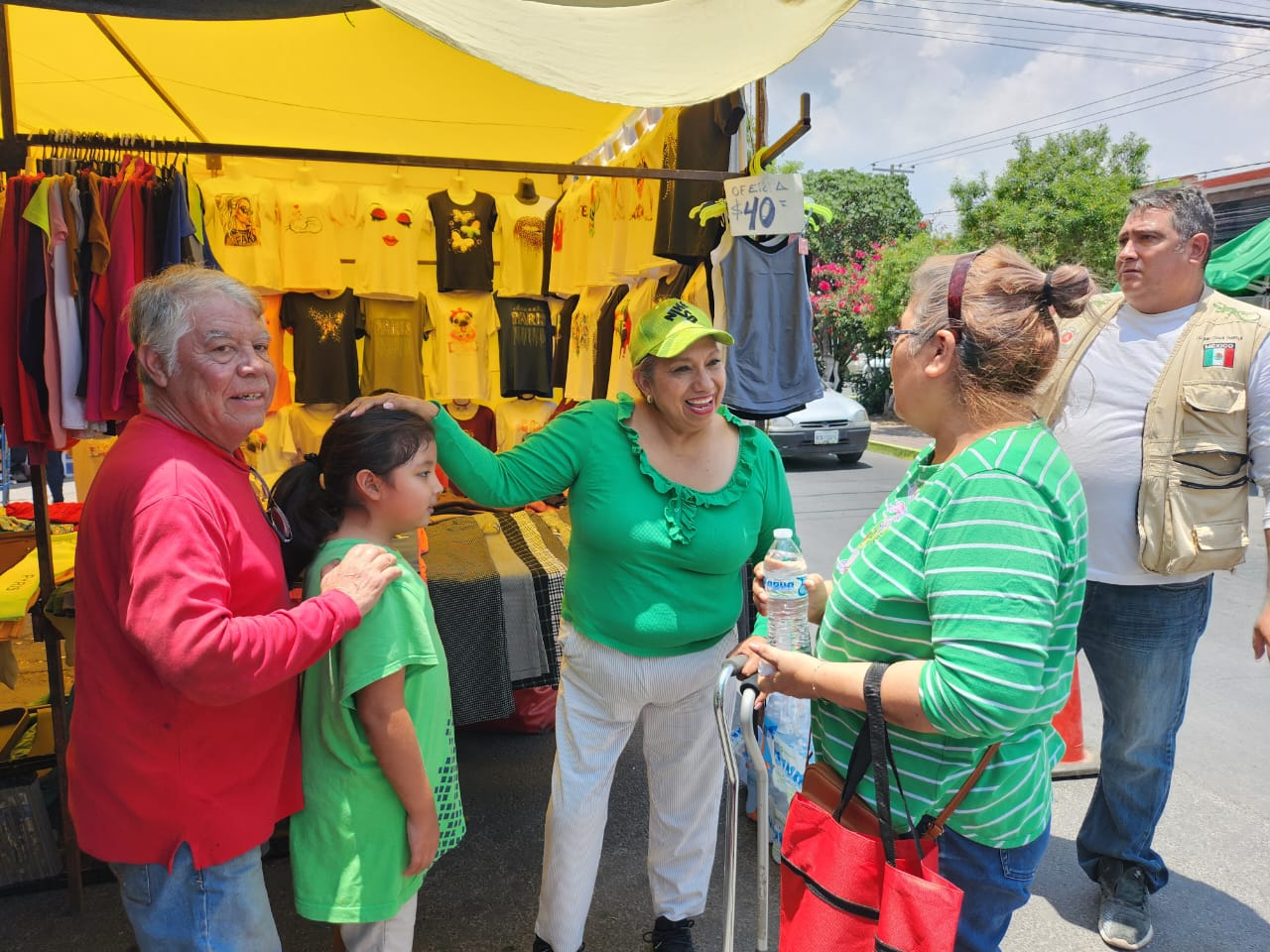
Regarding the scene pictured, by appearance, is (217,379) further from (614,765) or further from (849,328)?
(849,328)

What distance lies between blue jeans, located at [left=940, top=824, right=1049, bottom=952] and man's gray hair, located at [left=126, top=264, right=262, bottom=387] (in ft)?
5.52

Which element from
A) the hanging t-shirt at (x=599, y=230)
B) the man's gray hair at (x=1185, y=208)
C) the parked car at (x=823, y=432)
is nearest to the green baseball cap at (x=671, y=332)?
the man's gray hair at (x=1185, y=208)

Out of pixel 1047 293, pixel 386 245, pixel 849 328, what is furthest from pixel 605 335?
pixel 849 328

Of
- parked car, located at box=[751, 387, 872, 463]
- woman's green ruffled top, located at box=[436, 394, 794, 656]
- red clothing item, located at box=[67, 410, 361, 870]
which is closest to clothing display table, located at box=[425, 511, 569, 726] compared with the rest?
woman's green ruffled top, located at box=[436, 394, 794, 656]

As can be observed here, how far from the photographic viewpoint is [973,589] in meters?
1.25

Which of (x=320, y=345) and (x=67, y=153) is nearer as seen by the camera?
(x=67, y=153)

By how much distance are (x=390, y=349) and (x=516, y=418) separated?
0.84 metres

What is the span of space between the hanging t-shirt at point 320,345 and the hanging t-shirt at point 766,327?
2.18m

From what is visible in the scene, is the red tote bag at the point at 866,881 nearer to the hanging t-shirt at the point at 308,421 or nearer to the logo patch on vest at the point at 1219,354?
the logo patch on vest at the point at 1219,354

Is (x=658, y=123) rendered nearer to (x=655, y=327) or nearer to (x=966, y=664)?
(x=655, y=327)

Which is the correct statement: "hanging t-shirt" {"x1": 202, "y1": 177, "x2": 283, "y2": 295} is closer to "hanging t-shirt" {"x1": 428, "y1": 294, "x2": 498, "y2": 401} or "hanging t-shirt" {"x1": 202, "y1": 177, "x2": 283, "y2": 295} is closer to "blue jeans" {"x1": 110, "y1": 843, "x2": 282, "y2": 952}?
"hanging t-shirt" {"x1": 428, "y1": 294, "x2": 498, "y2": 401}

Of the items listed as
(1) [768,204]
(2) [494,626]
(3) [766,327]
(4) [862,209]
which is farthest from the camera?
(4) [862,209]

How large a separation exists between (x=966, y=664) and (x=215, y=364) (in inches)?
56.8

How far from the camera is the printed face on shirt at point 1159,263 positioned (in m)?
2.45
